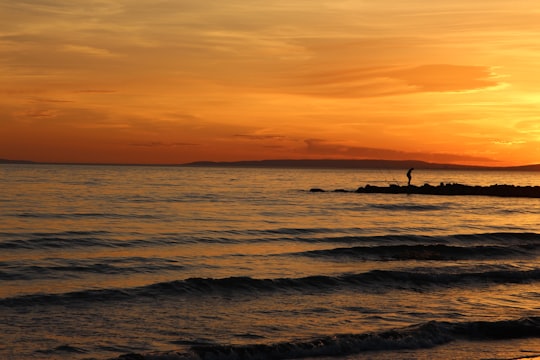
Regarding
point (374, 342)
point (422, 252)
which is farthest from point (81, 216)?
point (374, 342)

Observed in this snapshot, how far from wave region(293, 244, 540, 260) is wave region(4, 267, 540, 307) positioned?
3754 mm

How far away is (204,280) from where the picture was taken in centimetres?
1791

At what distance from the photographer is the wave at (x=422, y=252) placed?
24.8 metres

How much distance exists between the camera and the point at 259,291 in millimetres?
17359

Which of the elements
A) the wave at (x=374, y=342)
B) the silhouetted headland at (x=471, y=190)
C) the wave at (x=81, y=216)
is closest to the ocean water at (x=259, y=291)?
the wave at (x=374, y=342)

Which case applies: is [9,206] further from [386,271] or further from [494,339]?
[494,339]

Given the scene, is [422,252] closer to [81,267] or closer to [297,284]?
[297,284]

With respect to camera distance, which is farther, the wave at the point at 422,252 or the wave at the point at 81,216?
the wave at the point at 81,216

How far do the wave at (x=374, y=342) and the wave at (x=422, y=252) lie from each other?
1043 cm

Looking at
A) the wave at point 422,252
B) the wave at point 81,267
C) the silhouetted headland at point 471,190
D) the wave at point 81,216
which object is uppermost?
the silhouetted headland at point 471,190

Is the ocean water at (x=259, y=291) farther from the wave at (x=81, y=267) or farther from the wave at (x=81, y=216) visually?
the wave at (x=81, y=216)

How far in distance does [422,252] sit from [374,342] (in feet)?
45.6

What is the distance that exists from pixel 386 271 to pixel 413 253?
6058 millimetres

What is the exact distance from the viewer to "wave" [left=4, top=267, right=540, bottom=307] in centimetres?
1588
